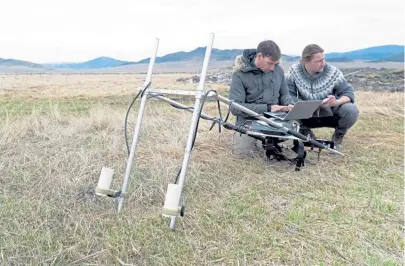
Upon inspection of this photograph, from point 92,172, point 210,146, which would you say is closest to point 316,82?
point 210,146

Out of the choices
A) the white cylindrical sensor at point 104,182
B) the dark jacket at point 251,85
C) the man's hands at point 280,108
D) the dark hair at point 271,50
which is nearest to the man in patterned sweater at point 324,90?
the dark jacket at point 251,85

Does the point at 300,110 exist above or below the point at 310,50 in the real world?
below

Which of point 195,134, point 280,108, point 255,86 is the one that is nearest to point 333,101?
point 280,108

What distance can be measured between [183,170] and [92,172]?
1.31 meters

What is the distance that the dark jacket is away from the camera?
422cm

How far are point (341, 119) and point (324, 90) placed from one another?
1.28 feet

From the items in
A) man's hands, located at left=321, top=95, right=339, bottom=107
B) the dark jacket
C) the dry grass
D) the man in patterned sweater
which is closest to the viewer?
the dry grass

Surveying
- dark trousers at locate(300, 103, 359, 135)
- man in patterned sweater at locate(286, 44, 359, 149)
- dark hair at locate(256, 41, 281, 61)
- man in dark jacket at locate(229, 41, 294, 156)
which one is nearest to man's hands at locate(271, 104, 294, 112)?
man in dark jacket at locate(229, 41, 294, 156)

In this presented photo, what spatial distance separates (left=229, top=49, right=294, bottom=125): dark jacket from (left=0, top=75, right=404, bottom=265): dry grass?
0.59 metres

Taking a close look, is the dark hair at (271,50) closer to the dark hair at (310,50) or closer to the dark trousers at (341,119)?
the dark hair at (310,50)

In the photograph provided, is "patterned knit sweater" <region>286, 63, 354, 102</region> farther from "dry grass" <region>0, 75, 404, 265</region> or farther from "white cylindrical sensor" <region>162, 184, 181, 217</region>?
"white cylindrical sensor" <region>162, 184, 181, 217</region>

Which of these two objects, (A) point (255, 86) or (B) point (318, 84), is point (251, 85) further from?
(B) point (318, 84)

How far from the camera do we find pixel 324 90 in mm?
4887

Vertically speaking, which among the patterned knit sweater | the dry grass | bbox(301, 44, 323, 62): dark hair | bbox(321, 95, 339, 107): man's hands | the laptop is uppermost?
bbox(301, 44, 323, 62): dark hair
